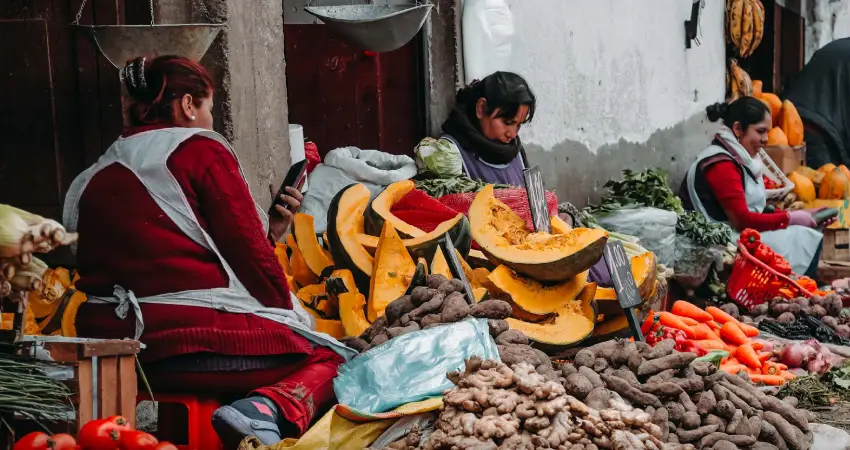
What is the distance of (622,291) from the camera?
4852mm

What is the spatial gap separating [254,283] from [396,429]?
69 centimetres

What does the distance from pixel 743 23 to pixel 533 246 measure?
779 cm

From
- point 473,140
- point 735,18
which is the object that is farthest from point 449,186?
point 735,18

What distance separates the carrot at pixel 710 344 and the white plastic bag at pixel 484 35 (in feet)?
6.89

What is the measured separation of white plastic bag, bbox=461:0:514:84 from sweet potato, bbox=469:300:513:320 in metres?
2.80

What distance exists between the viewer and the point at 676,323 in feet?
20.0

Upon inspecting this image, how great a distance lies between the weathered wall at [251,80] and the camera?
15.9 feet

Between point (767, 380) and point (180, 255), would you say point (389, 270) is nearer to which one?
point (180, 255)

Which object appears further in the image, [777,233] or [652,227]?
[777,233]

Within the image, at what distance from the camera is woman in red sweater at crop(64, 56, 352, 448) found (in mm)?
3605

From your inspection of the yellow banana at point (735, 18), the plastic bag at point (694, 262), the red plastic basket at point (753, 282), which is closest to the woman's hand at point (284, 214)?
the plastic bag at point (694, 262)

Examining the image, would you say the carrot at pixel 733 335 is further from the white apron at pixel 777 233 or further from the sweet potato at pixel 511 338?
the sweet potato at pixel 511 338

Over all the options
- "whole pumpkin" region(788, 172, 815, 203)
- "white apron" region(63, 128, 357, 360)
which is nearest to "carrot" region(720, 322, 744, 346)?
"white apron" region(63, 128, 357, 360)

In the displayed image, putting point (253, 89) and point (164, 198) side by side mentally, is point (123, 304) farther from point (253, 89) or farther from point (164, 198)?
point (253, 89)
